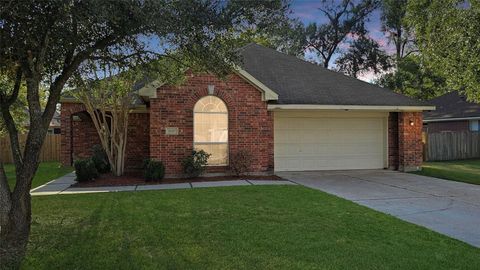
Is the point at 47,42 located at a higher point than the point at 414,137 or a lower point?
higher

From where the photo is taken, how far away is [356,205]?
8078 millimetres

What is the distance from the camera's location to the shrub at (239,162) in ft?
40.9

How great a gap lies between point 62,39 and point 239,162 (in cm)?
800

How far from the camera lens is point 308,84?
15000mm

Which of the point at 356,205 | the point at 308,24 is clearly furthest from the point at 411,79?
the point at 356,205

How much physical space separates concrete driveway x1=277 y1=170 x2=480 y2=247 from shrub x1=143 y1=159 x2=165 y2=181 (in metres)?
4.05

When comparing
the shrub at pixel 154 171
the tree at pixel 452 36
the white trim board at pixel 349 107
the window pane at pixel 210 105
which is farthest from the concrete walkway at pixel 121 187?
the tree at pixel 452 36

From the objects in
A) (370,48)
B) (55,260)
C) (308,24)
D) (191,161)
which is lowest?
(55,260)

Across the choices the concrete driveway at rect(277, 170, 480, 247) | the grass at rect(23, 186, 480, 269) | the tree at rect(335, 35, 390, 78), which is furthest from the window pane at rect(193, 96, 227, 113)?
the tree at rect(335, 35, 390, 78)

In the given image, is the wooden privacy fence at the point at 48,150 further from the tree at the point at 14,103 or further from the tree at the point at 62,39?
the tree at the point at 62,39

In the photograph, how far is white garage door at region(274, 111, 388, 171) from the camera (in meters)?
14.2

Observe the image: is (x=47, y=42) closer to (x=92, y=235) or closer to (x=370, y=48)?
(x=92, y=235)

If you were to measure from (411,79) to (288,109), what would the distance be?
19962 millimetres

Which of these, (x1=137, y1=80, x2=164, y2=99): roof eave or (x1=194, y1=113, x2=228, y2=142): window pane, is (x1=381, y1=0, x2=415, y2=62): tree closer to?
(x1=194, y1=113, x2=228, y2=142): window pane
